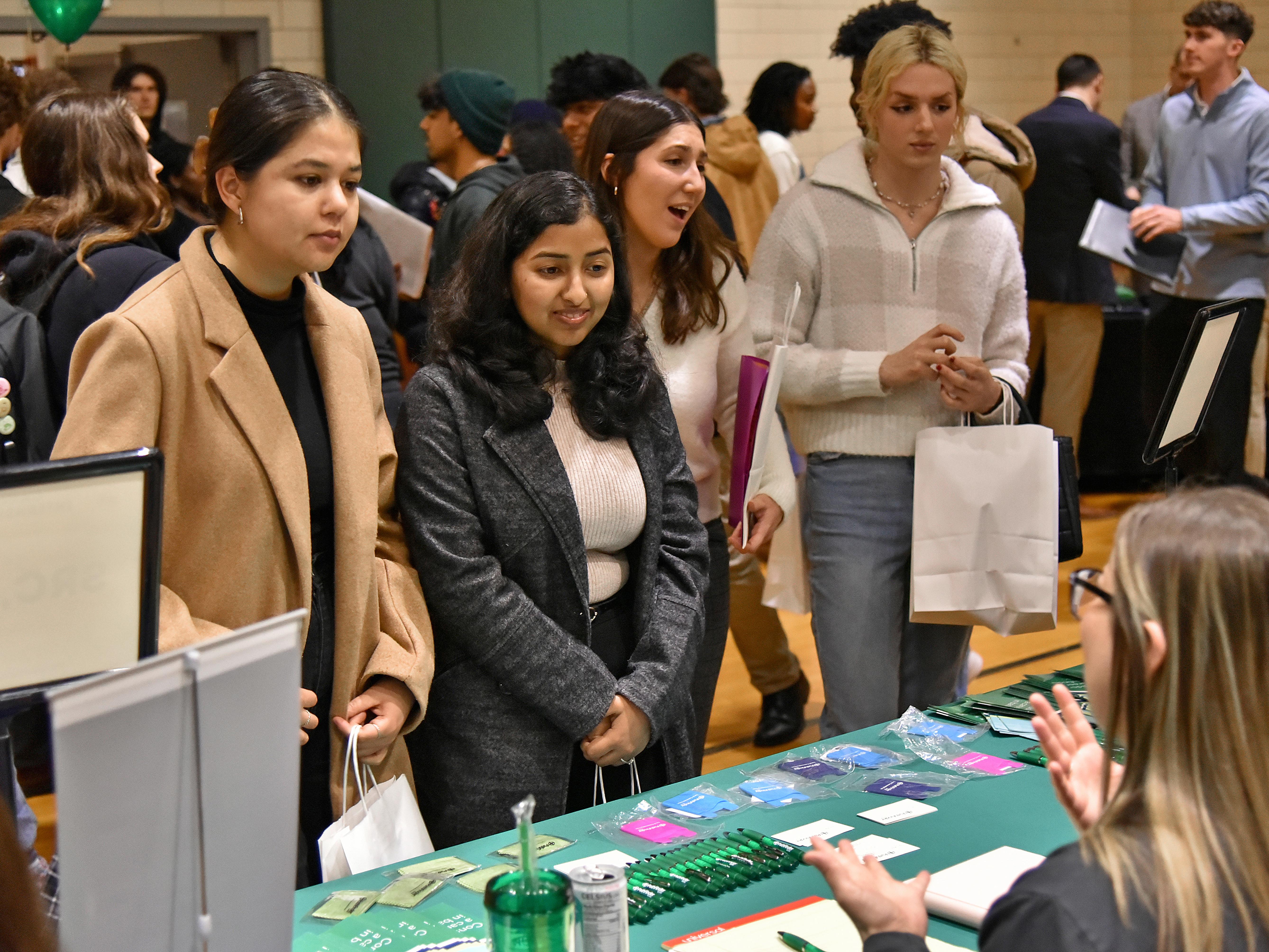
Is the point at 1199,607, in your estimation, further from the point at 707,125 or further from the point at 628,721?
the point at 707,125

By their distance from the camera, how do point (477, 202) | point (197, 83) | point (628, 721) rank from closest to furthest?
point (628, 721) < point (477, 202) < point (197, 83)

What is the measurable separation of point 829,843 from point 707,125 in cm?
377

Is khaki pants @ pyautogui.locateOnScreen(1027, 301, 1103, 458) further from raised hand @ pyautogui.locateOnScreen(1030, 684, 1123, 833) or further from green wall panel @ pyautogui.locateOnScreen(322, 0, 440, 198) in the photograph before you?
raised hand @ pyautogui.locateOnScreen(1030, 684, 1123, 833)

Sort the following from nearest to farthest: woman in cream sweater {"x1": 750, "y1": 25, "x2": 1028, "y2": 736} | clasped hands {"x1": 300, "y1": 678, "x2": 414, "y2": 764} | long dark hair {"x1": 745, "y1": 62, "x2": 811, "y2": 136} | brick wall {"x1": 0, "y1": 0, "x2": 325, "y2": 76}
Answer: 1. clasped hands {"x1": 300, "y1": 678, "x2": 414, "y2": 764}
2. woman in cream sweater {"x1": 750, "y1": 25, "x2": 1028, "y2": 736}
3. long dark hair {"x1": 745, "y1": 62, "x2": 811, "y2": 136}
4. brick wall {"x1": 0, "y1": 0, "x2": 325, "y2": 76}

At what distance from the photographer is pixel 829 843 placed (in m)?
1.79

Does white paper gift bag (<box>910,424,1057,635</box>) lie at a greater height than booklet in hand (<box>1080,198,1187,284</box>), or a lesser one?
lesser

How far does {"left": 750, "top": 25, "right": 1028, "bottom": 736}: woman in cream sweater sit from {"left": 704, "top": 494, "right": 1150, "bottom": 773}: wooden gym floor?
92 cm

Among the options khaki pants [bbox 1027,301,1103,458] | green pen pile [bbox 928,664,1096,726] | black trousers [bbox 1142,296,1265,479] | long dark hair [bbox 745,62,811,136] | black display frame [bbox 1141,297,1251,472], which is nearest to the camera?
green pen pile [bbox 928,664,1096,726]

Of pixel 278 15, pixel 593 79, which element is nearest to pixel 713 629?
pixel 593 79

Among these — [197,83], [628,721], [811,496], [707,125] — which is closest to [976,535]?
[811,496]

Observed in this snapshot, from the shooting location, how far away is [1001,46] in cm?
878

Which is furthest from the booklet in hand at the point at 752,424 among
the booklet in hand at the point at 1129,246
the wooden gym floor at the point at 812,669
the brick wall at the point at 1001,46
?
the brick wall at the point at 1001,46

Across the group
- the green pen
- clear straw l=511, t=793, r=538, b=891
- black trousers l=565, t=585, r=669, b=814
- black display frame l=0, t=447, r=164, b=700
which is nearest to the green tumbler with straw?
clear straw l=511, t=793, r=538, b=891

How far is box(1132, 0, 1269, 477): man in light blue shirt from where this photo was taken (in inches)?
202
